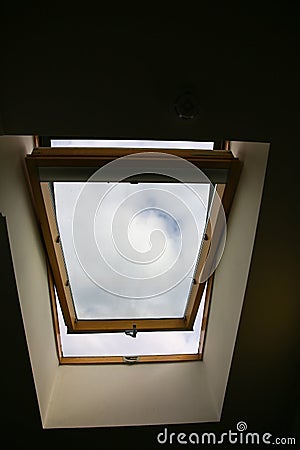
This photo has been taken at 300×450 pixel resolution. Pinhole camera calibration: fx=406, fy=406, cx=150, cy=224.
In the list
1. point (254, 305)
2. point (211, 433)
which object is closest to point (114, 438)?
point (211, 433)

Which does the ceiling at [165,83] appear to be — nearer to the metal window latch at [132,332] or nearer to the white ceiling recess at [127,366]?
the white ceiling recess at [127,366]

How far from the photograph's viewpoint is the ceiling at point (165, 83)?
1.22 metres

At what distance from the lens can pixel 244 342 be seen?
1.97m

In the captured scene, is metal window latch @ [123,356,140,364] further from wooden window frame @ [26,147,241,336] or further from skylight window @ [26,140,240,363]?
wooden window frame @ [26,147,241,336]

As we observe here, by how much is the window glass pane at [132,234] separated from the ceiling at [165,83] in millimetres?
436

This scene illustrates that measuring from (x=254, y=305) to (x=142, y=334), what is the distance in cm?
87

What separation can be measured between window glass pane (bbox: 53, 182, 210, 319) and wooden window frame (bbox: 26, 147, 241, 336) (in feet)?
0.22

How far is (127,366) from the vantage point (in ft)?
8.07

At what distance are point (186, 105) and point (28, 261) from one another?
3.21 feet

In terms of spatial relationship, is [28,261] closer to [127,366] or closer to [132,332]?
[132,332]

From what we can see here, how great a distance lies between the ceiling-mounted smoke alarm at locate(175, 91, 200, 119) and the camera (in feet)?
4.46

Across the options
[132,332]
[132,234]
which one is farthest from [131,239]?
[132,332]

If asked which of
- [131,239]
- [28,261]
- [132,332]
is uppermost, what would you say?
[131,239]

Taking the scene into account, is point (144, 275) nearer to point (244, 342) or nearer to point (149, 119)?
point (244, 342)
